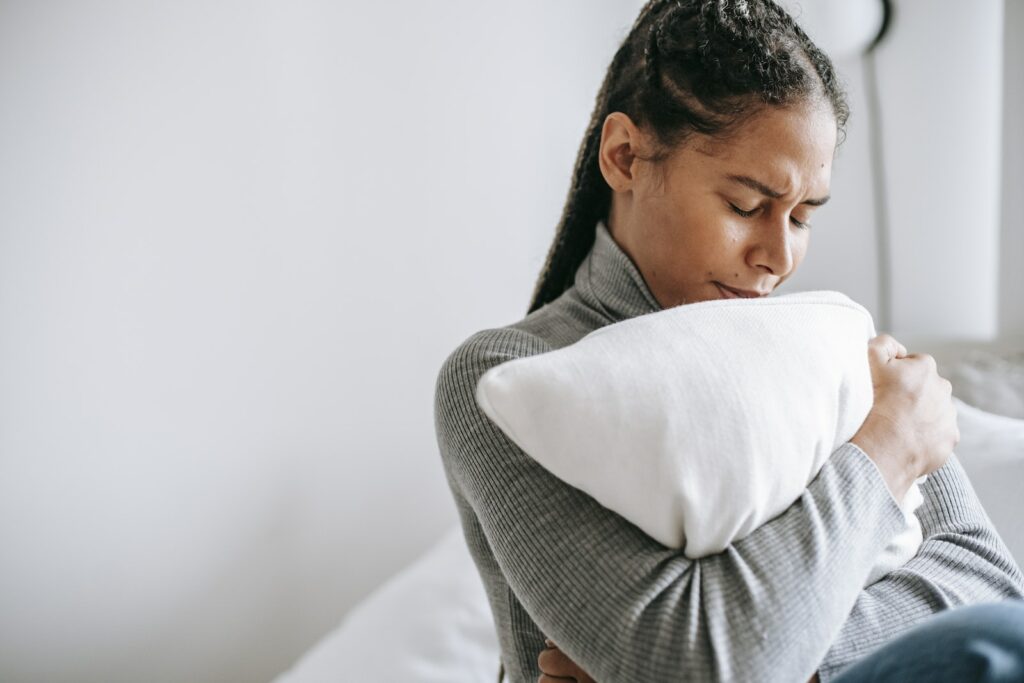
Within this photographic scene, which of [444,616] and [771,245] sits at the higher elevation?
[771,245]

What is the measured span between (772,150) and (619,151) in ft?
0.54

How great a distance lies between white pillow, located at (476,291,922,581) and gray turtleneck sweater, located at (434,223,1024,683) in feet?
0.08

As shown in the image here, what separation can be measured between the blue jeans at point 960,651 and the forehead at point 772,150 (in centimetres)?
42

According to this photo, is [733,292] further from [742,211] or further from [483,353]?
[483,353]

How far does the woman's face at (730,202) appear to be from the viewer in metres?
0.80

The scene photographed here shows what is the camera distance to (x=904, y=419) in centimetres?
71

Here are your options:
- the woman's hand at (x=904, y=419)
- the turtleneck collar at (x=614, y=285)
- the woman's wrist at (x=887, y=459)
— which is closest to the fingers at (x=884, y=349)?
the woman's hand at (x=904, y=419)

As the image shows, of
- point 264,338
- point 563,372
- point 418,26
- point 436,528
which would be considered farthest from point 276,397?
point 563,372

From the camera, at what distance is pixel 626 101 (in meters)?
0.91

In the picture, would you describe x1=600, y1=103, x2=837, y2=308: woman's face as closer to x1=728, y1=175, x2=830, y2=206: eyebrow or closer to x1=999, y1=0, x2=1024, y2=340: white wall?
x1=728, y1=175, x2=830, y2=206: eyebrow

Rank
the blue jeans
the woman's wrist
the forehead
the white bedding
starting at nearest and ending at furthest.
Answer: the blue jeans
the woman's wrist
the forehead
the white bedding

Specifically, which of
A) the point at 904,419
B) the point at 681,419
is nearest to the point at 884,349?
the point at 904,419

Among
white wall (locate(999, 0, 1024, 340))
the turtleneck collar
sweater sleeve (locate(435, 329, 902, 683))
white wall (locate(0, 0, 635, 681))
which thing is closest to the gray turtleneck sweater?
sweater sleeve (locate(435, 329, 902, 683))

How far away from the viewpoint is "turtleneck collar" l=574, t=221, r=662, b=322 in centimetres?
87
